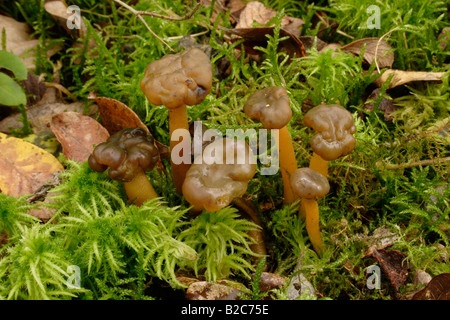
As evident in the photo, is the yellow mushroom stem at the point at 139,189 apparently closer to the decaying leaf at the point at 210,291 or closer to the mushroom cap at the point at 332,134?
the decaying leaf at the point at 210,291

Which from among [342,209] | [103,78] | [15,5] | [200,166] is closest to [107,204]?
[200,166]

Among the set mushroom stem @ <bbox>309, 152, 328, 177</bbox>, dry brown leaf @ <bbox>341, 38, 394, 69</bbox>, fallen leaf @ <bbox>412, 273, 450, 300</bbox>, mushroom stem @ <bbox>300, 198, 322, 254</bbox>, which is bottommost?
fallen leaf @ <bbox>412, 273, 450, 300</bbox>

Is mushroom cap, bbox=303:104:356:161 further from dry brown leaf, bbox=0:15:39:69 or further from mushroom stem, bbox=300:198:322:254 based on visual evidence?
dry brown leaf, bbox=0:15:39:69

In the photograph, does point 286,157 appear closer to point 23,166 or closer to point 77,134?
point 77,134

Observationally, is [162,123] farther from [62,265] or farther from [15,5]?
[15,5]

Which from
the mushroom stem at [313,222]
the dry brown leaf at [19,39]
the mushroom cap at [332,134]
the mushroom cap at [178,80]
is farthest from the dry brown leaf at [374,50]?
the dry brown leaf at [19,39]

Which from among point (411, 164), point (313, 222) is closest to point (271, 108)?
point (313, 222)

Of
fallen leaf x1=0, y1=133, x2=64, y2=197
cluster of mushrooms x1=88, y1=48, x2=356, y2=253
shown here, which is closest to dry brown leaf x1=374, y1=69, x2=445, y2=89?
cluster of mushrooms x1=88, y1=48, x2=356, y2=253
